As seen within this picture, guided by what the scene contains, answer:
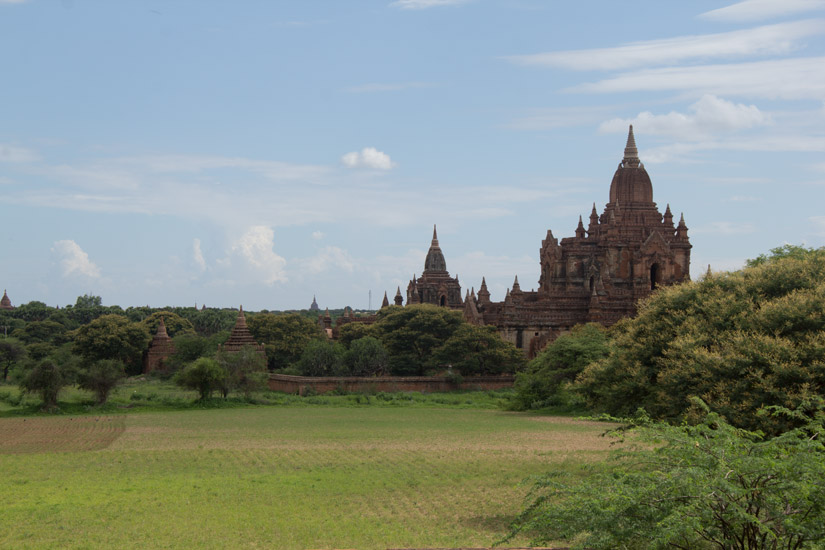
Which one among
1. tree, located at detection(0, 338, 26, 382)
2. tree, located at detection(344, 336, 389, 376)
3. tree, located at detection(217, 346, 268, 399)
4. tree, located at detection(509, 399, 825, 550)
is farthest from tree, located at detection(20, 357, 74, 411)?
tree, located at detection(509, 399, 825, 550)

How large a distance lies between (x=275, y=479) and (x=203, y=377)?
27.4m

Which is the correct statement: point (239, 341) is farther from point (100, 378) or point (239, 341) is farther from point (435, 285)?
point (435, 285)

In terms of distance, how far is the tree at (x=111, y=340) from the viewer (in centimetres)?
7050

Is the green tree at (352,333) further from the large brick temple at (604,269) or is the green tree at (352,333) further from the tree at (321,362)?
the tree at (321,362)

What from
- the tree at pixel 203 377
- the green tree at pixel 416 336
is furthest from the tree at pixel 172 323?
the tree at pixel 203 377

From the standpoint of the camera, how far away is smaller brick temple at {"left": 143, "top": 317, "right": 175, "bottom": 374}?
72.3 meters

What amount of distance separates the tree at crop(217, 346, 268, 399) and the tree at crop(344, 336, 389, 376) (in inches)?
289

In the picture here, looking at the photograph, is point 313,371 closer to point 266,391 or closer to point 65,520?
point 266,391

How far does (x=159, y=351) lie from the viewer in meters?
72.8

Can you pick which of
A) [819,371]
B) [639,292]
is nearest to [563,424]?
[819,371]

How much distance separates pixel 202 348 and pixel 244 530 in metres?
53.0

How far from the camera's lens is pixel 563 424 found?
4028 centimetres

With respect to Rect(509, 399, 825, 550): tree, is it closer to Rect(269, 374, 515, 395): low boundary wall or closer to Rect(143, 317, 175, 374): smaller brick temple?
Rect(269, 374, 515, 395): low boundary wall

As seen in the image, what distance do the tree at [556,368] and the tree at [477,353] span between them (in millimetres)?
8996
